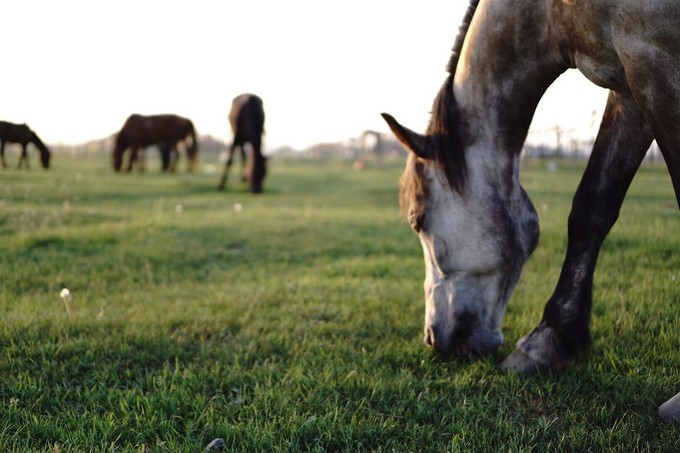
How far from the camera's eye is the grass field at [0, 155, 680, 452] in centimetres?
212

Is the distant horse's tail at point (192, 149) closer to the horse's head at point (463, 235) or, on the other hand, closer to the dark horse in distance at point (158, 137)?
the dark horse in distance at point (158, 137)

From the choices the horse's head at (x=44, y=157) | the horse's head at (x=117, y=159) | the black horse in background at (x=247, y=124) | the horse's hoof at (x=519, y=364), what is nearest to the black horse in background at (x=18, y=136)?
the horse's head at (x=44, y=157)

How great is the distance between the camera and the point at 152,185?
14.8m

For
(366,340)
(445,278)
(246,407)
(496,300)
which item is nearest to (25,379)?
(246,407)

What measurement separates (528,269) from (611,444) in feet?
10.1

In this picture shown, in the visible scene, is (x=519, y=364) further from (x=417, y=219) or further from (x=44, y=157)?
(x=44, y=157)

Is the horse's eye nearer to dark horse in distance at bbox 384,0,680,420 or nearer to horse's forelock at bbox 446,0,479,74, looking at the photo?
dark horse in distance at bbox 384,0,680,420

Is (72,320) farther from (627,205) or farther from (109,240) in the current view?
(627,205)

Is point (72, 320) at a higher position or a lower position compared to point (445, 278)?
lower

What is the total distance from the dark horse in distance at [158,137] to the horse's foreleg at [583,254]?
17975 millimetres

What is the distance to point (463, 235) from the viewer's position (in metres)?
2.71

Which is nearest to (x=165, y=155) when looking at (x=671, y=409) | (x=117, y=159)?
(x=117, y=159)

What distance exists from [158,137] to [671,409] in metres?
20.9

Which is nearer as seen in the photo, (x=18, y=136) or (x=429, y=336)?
(x=429, y=336)
